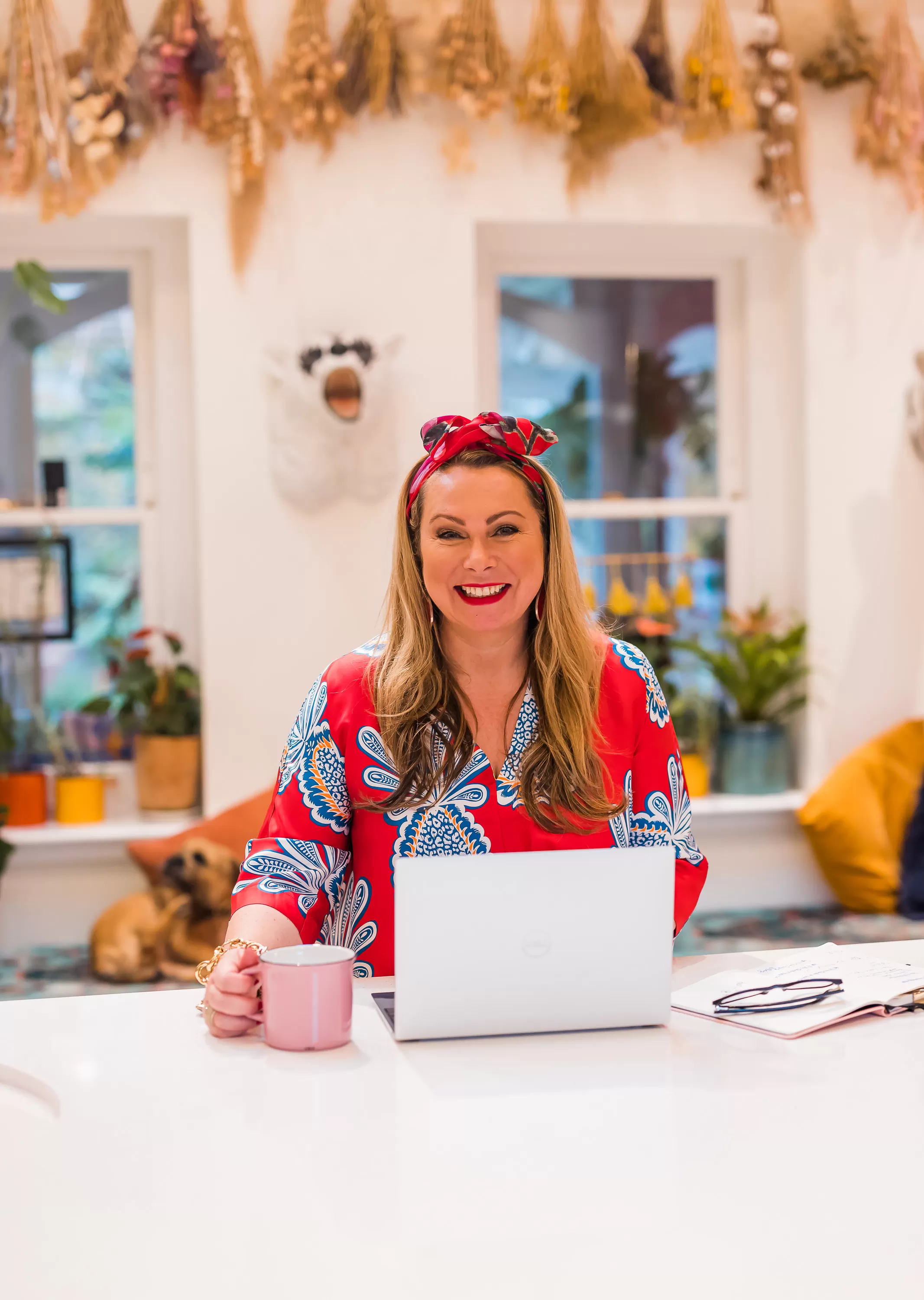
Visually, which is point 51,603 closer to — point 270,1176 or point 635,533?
point 635,533

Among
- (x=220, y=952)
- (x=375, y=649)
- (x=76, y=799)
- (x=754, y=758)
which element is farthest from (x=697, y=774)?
(x=220, y=952)

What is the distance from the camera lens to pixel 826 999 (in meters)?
1.33

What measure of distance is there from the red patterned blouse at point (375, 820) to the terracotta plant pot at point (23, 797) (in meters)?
1.82

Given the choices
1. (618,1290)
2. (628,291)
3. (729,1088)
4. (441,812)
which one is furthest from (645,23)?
(618,1290)

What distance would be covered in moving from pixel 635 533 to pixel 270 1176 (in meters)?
3.01

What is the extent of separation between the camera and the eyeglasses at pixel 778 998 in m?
1.31

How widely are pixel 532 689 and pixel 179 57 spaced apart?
2.22 m

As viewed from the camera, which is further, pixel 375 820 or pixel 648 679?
pixel 648 679

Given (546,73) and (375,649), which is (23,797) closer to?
(375,649)

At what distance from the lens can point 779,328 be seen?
3734mm

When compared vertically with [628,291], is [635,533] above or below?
below

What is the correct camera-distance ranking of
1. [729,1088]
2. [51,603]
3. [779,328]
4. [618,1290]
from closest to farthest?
[618,1290], [729,1088], [51,603], [779,328]

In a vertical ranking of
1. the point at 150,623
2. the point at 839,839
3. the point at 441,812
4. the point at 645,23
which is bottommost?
the point at 839,839

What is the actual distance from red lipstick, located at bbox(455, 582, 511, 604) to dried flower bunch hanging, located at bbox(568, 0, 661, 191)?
83.0 inches
